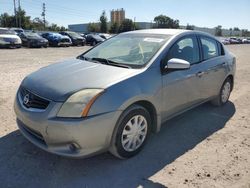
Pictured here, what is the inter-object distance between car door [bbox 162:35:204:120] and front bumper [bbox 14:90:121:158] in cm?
105

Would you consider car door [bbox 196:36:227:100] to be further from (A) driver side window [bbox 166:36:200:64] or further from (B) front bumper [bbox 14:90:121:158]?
(B) front bumper [bbox 14:90:121:158]

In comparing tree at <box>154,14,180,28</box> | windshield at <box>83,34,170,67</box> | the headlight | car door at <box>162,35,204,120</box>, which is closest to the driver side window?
car door at <box>162,35,204,120</box>

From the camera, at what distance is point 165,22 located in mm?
82688

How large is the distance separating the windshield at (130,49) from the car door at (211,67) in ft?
3.35

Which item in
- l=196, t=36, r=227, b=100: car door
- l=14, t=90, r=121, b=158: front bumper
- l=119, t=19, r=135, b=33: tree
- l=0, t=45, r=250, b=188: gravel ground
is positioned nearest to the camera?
l=14, t=90, r=121, b=158: front bumper

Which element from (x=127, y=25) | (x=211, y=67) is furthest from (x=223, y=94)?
(x=127, y=25)

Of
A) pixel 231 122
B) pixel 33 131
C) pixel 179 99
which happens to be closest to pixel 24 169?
pixel 33 131

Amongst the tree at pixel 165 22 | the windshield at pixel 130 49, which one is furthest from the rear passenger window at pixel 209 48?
the tree at pixel 165 22

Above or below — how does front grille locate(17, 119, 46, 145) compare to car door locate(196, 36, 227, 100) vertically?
below

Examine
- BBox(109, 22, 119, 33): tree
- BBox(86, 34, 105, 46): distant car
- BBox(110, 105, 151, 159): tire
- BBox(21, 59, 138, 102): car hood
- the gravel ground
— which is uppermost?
BBox(109, 22, 119, 33): tree

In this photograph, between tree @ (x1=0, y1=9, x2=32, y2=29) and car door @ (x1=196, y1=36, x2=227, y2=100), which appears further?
tree @ (x1=0, y1=9, x2=32, y2=29)

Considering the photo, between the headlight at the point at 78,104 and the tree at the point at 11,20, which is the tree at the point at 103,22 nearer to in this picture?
the tree at the point at 11,20

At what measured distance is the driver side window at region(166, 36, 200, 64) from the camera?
391cm

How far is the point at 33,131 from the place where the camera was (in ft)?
10.2
